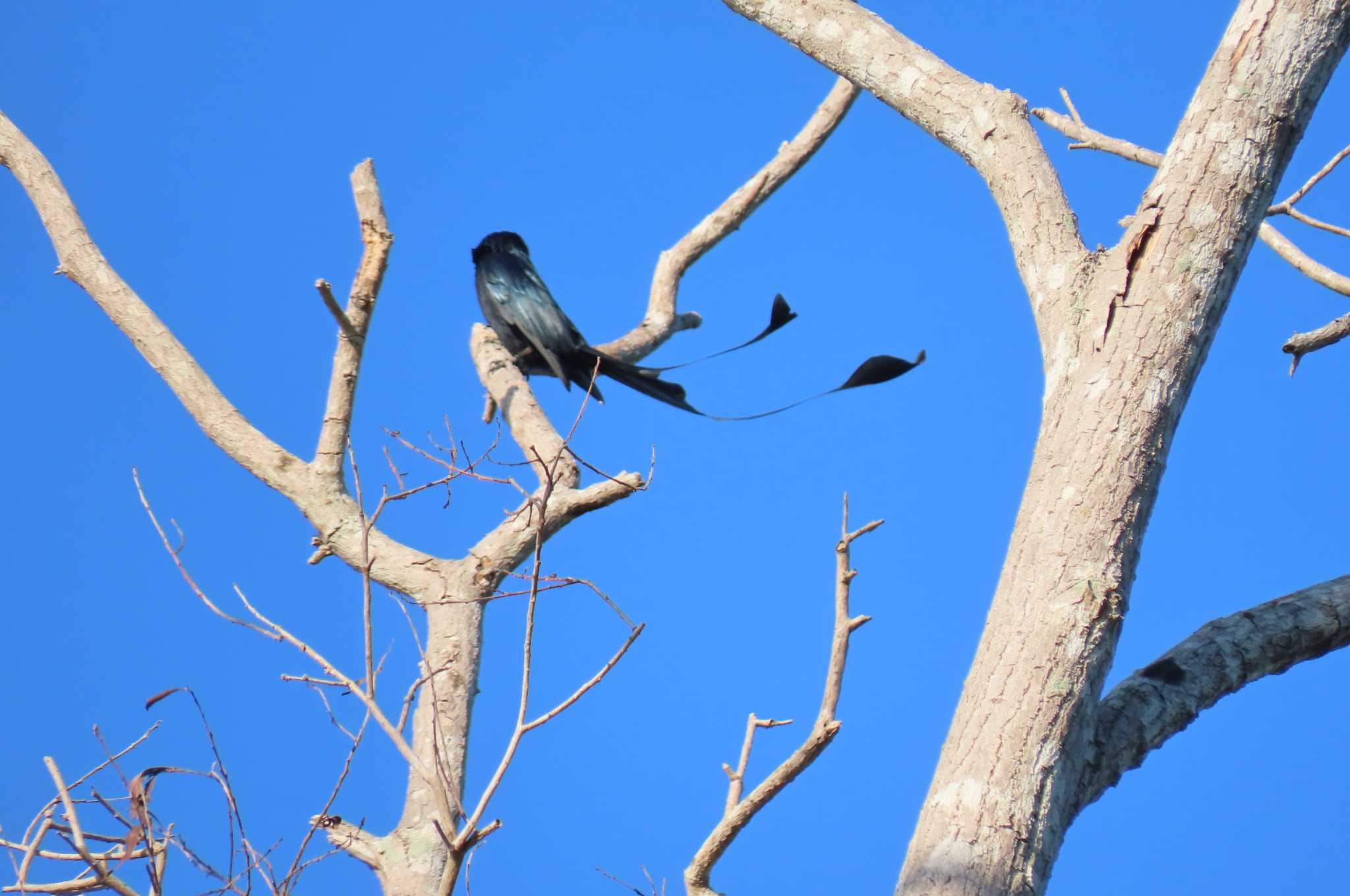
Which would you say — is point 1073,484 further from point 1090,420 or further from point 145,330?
point 145,330

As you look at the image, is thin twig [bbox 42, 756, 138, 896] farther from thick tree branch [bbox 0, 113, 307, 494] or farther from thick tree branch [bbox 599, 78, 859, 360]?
thick tree branch [bbox 599, 78, 859, 360]

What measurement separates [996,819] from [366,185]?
1.99 meters

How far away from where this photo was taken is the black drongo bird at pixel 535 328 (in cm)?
315

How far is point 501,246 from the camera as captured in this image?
3.92 m

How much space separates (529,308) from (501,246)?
0.47 metres

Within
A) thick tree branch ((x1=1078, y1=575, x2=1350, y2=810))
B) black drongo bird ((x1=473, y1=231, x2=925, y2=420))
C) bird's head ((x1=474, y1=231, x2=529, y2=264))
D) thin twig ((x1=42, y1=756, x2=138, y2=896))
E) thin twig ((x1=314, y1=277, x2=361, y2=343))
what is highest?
bird's head ((x1=474, y1=231, x2=529, y2=264))

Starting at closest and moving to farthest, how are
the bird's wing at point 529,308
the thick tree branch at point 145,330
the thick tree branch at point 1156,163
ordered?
the thick tree branch at point 1156,163 → the thick tree branch at point 145,330 → the bird's wing at point 529,308

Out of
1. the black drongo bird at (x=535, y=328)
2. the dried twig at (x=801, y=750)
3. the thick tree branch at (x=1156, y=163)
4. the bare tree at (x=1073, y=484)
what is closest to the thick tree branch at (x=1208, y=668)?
the bare tree at (x=1073, y=484)

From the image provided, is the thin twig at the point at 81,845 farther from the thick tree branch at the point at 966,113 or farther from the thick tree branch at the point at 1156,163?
the thick tree branch at the point at 1156,163

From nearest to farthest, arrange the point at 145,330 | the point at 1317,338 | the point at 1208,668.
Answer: the point at 1208,668
the point at 1317,338
the point at 145,330

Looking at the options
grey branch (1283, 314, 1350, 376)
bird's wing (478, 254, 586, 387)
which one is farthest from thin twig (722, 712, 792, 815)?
bird's wing (478, 254, 586, 387)

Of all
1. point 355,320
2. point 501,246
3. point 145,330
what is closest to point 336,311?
point 355,320

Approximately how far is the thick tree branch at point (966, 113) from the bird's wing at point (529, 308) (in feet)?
4.70

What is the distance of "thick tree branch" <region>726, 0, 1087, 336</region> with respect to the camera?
174cm
